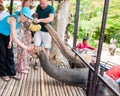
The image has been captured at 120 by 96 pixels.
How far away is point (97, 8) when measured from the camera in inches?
627

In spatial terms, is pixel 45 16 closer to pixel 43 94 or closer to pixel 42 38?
pixel 42 38

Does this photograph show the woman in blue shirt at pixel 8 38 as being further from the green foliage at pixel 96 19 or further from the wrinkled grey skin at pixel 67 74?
the green foliage at pixel 96 19

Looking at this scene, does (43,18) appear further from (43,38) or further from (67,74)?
(67,74)

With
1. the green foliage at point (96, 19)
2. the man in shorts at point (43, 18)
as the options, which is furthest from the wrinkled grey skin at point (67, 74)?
the green foliage at point (96, 19)

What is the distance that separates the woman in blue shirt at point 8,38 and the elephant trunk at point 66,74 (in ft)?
1.24

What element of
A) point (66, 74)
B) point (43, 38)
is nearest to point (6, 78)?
point (43, 38)

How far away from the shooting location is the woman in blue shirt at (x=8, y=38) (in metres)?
3.09

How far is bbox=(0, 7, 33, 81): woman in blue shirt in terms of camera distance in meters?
3.09

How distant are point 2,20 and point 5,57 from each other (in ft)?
1.60

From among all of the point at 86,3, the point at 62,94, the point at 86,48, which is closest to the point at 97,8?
the point at 86,3

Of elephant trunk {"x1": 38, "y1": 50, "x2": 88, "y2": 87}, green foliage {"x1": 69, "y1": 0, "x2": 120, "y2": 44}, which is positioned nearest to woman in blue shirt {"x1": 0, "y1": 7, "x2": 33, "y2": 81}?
elephant trunk {"x1": 38, "y1": 50, "x2": 88, "y2": 87}

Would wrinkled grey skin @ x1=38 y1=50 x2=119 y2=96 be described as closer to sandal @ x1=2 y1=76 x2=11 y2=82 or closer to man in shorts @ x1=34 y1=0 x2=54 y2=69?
sandal @ x1=2 y1=76 x2=11 y2=82

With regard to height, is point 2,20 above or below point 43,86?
above

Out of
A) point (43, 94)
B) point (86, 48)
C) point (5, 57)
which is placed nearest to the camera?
point (43, 94)
